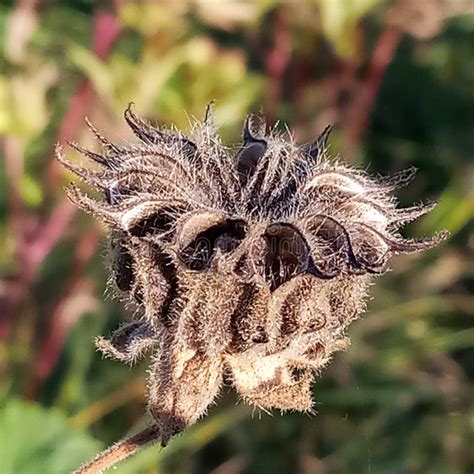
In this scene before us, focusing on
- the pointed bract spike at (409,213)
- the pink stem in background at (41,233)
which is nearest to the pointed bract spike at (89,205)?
the pointed bract spike at (409,213)

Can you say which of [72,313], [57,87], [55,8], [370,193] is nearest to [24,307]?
[72,313]

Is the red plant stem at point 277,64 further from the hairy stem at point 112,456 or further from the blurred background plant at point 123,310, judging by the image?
the hairy stem at point 112,456

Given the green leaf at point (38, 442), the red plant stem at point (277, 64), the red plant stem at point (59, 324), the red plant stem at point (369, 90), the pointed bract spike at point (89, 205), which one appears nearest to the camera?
the pointed bract spike at point (89, 205)

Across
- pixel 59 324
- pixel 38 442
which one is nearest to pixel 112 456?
pixel 38 442

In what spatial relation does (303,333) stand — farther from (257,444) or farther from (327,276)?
(257,444)

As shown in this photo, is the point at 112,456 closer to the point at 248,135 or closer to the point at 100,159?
the point at 100,159

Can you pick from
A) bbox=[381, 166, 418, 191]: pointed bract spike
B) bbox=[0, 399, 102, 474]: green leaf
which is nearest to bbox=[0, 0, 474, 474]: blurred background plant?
bbox=[0, 399, 102, 474]: green leaf

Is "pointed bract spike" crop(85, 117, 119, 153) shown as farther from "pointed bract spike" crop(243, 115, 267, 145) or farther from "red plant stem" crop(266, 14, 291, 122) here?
"red plant stem" crop(266, 14, 291, 122)
